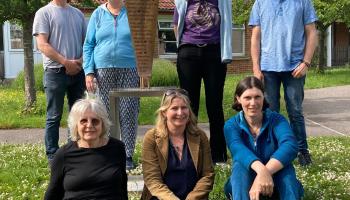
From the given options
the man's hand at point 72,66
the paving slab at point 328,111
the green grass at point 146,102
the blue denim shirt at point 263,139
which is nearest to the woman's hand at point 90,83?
the man's hand at point 72,66

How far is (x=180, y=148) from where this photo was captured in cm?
439

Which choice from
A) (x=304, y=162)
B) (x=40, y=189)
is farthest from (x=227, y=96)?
(x=40, y=189)

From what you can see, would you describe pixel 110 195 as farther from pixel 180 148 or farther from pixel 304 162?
pixel 304 162

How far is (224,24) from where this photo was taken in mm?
5535

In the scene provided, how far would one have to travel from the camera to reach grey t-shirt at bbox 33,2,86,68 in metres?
5.96

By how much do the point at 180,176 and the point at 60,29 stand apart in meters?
Answer: 2.51

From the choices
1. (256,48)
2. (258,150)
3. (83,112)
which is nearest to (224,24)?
(256,48)

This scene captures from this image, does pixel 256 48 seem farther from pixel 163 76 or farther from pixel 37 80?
pixel 37 80

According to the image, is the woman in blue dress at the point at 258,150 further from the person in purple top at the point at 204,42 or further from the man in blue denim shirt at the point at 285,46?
the man in blue denim shirt at the point at 285,46

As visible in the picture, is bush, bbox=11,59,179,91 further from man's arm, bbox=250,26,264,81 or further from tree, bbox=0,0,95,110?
man's arm, bbox=250,26,264,81

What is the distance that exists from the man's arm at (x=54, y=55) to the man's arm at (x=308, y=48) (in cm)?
230

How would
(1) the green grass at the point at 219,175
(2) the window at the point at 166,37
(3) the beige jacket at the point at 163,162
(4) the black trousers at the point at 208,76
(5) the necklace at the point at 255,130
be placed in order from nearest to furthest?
(3) the beige jacket at the point at 163,162
(5) the necklace at the point at 255,130
(1) the green grass at the point at 219,175
(4) the black trousers at the point at 208,76
(2) the window at the point at 166,37

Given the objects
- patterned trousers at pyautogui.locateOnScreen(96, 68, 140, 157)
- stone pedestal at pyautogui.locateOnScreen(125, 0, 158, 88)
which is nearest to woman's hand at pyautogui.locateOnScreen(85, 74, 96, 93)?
patterned trousers at pyautogui.locateOnScreen(96, 68, 140, 157)

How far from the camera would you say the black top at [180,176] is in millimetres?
4309
